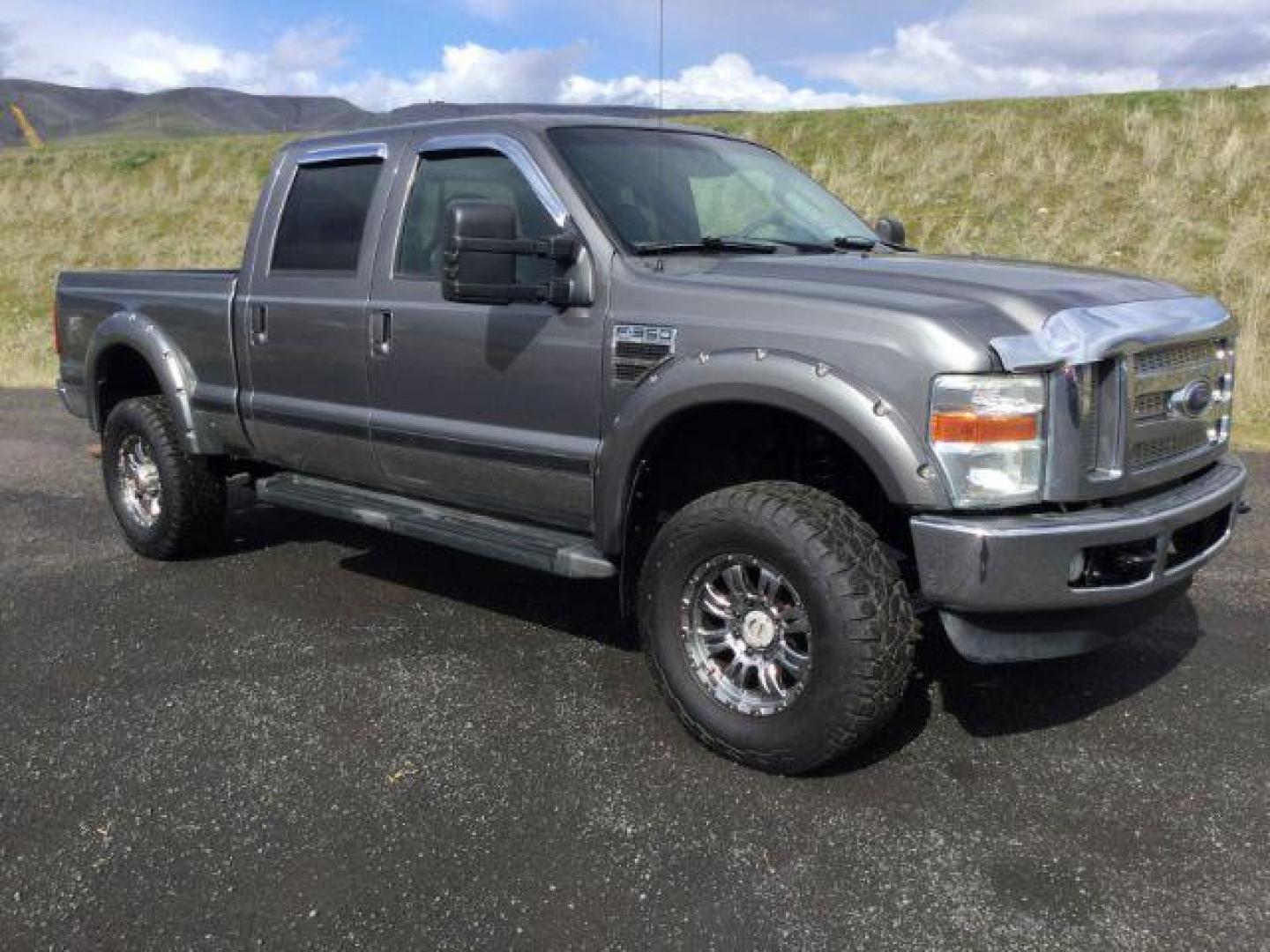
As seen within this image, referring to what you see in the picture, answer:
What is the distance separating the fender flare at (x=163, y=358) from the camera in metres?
5.48

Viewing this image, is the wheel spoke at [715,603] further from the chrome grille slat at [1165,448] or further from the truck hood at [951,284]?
the chrome grille slat at [1165,448]

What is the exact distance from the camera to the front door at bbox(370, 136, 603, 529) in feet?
12.9

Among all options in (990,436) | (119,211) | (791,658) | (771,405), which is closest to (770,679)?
→ (791,658)

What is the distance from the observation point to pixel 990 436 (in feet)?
9.98

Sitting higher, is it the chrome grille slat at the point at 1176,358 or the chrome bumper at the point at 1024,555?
the chrome grille slat at the point at 1176,358

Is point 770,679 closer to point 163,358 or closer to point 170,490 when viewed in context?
point 170,490

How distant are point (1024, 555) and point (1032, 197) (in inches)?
664

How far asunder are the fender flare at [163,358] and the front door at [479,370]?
53.7 inches

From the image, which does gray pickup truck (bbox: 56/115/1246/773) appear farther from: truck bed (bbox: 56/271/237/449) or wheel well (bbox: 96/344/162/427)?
wheel well (bbox: 96/344/162/427)

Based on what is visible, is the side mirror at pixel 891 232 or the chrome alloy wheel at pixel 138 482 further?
the chrome alloy wheel at pixel 138 482

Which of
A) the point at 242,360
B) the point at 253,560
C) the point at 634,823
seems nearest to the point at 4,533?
the point at 253,560

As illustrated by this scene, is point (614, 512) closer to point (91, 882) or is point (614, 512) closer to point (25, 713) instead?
point (91, 882)

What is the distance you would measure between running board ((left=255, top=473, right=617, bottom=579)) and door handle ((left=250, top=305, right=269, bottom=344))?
2.07 feet

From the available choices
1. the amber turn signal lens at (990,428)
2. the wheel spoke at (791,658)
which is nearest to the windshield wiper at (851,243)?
the amber turn signal lens at (990,428)
